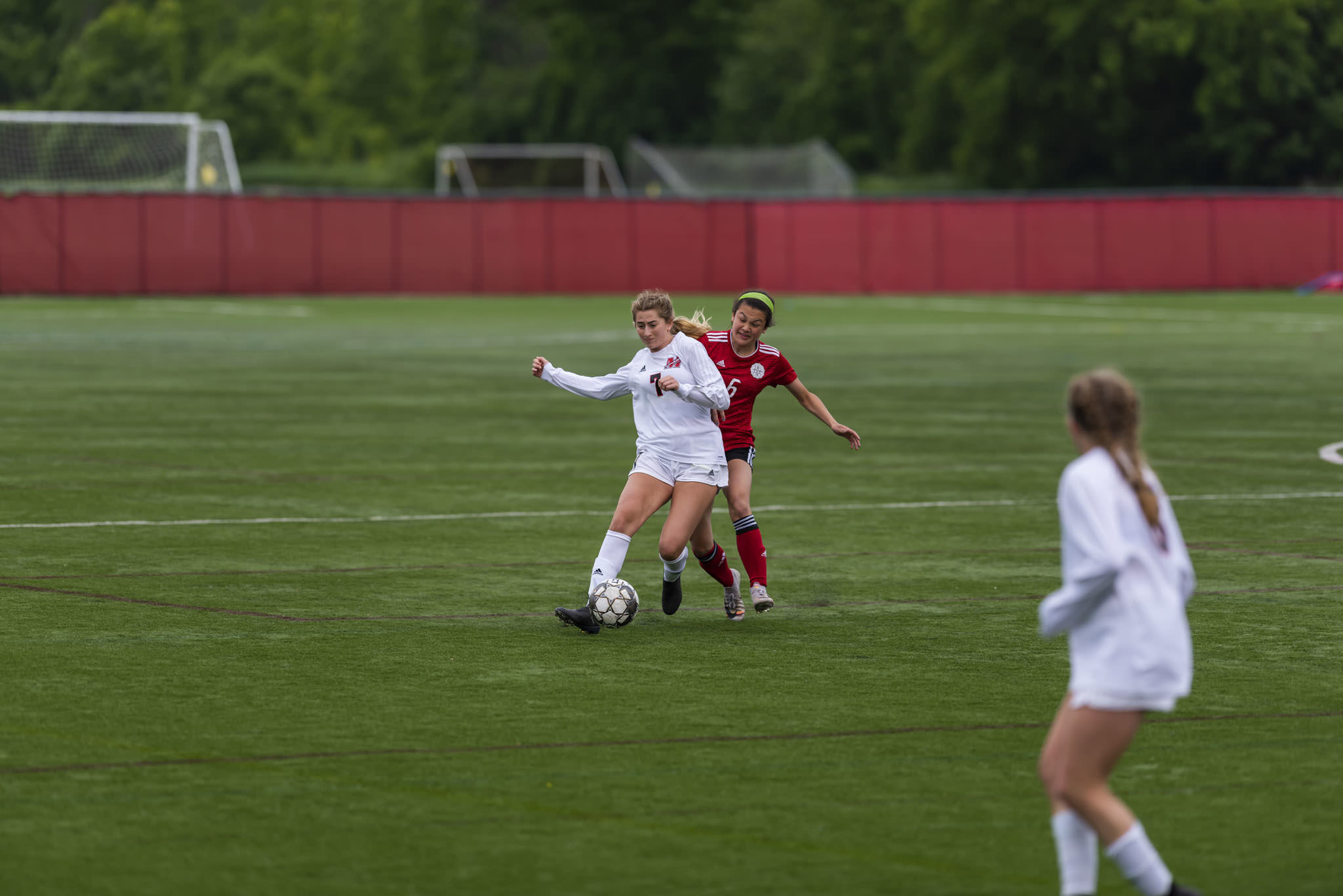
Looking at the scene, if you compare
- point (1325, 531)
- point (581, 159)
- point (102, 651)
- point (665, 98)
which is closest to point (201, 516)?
point (102, 651)

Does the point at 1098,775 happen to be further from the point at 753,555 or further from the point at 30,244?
the point at 30,244

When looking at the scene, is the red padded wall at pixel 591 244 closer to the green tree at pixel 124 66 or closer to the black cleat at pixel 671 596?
the black cleat at pixel 671 596

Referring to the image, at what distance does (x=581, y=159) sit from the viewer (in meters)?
76.9

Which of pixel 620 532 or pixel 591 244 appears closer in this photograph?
pixel 620 532

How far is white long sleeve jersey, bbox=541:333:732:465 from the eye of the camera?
33.0 ft

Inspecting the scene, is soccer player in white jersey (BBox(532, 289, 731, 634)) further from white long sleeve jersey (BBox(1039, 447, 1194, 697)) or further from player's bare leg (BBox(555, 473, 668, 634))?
white long sleeve jersey (BBox(1039, 447, 1194, 697))

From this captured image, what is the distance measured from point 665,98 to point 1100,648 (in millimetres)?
93622

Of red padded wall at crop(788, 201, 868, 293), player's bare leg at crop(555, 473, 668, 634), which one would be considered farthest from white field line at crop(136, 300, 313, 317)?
player's bare leg at crop(555, 473, 668, 634)

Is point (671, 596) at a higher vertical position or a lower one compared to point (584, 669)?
higher

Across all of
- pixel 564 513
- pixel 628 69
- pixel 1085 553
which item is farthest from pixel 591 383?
pixel 628 69

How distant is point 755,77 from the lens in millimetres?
101312

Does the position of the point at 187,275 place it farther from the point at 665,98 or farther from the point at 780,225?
the point at 665,98

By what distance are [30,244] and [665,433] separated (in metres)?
41.3

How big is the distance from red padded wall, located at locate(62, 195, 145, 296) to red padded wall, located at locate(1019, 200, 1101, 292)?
74.3ft
